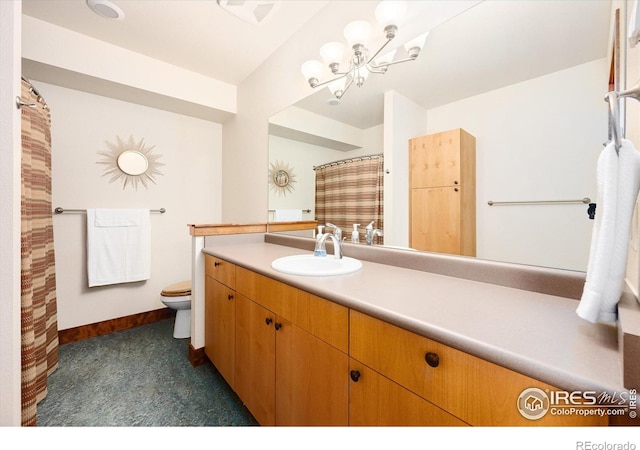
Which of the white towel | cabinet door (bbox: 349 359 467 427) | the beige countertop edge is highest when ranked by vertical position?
the white towel

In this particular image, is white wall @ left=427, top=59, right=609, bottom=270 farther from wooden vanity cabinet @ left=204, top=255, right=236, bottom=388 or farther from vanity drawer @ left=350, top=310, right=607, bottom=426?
wooden vanity cabinet @ left=204, top=255, right=236, bottom=388

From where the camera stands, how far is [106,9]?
165 cm

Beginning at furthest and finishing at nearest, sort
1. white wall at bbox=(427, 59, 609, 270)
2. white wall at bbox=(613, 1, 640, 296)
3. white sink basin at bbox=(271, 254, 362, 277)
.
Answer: white sink basin at bbox=(271, 254, 362, 277) → white wall at bbox=(427, 59, 609, 270) → white wall at bbox=(613, 1, 640, 296)

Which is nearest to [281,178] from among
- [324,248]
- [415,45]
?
[324,248]

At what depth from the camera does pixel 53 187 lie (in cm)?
204

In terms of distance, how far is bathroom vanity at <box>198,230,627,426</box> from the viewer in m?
0.46

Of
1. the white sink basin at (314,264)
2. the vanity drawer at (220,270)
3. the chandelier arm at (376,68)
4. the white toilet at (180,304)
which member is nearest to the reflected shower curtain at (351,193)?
the white sink basin at (314,264)

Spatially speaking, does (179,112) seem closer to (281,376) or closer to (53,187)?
(53,187)

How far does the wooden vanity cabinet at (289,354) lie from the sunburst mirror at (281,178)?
36.3 inches

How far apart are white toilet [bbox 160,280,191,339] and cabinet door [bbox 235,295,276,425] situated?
1.05m

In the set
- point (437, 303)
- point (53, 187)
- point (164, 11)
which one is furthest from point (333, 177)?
point (53, 187)

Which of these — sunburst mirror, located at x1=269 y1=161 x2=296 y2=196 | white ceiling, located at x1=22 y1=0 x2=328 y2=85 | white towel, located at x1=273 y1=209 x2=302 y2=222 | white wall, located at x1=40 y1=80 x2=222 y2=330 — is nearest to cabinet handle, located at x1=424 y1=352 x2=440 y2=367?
white towel, located at x1=273 y1=209 x2=302 y2=222

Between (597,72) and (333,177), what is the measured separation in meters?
1.19

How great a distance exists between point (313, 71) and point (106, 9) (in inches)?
55.8
